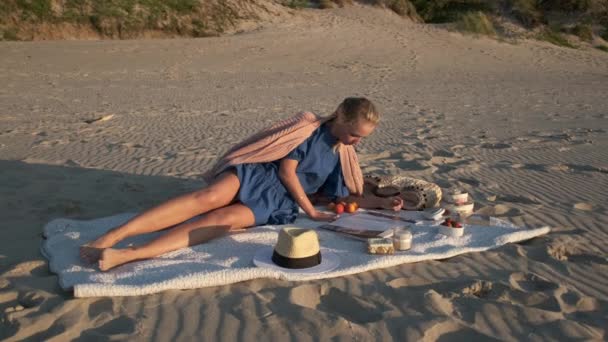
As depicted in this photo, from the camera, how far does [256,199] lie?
4504 millimetres

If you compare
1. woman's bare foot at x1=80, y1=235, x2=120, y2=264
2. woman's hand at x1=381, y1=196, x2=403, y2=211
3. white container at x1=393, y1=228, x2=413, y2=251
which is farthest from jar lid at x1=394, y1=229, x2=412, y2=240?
woman's bare foot at x1=80, y1=235, x2=120, y2=264

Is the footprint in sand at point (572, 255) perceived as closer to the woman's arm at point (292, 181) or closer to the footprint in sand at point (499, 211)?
the footprint in sand at point (499, 211)

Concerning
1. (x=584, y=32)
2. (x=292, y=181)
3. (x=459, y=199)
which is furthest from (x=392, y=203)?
(x=584, y=32)

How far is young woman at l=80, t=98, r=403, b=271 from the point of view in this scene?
3.94m

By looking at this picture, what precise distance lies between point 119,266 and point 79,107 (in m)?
8.18

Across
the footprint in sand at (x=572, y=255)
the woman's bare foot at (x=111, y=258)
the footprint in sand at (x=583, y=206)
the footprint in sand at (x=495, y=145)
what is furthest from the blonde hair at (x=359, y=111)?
the footprint in sand at (x=495, y=145)

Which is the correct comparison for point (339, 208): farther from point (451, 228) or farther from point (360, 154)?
point (360, 154)

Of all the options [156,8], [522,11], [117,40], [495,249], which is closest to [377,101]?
[495,249]

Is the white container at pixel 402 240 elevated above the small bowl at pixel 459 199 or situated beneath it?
situated beneath

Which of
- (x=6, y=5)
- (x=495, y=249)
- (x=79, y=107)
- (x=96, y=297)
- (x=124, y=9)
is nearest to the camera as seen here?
(x=96, y=297)

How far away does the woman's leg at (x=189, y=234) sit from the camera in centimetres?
371

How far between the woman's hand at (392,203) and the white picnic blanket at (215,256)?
38 centimetres

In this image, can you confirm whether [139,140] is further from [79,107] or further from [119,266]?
[119,266]

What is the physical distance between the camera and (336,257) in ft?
13.1
